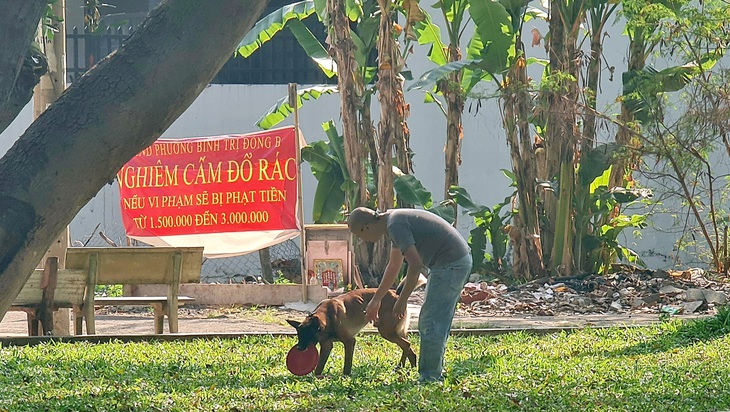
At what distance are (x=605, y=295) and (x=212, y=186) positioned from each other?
5.69m

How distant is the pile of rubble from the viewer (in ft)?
46.3

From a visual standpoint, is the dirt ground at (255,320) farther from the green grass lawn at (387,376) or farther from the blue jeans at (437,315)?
the blue jeans at (437,315)

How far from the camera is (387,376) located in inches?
307

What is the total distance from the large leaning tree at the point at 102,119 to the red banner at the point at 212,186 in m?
9.86

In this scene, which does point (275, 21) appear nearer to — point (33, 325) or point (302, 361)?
point (33, 325)

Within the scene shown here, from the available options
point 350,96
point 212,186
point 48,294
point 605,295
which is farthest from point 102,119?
point 350,96

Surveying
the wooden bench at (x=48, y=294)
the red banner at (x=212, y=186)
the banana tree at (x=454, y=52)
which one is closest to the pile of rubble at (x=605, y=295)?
the banana tree at (x=454, y=52)

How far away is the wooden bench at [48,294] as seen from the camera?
10.1 meters

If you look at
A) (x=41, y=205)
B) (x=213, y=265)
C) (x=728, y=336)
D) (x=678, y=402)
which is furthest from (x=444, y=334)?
(x=213, y=265)

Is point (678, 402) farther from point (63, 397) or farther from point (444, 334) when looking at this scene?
point (63, 397)

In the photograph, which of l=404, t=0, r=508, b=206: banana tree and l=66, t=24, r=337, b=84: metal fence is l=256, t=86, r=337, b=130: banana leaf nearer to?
l=66, t=24, r=337, b=84: metal fence

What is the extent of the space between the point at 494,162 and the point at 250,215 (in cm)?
587

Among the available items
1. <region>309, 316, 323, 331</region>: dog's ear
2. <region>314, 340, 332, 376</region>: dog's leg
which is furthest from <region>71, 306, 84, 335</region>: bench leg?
<region>309, 316, 323, 331</region>: dog's ear

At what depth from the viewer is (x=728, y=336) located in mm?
9938
